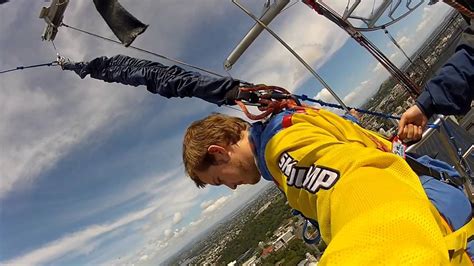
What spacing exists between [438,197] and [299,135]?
851 mm

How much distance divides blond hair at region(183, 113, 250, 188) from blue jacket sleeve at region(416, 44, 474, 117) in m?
1.18

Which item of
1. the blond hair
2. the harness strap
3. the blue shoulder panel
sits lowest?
the harness strap

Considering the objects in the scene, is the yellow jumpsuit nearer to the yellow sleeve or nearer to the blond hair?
the yellow sleeve

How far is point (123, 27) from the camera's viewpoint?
19.6ft

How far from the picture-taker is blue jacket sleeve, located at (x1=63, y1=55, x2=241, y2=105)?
412 centimetres

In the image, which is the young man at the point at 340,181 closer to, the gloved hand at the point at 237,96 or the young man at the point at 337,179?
the young man at the point at 337,179

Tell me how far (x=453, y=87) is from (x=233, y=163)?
141 cm

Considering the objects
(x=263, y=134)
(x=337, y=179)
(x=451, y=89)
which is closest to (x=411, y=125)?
(x=451, y=89)

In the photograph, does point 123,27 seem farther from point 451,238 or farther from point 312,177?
point 451,238

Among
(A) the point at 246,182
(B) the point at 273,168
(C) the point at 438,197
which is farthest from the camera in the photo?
(A) the point at 246,182

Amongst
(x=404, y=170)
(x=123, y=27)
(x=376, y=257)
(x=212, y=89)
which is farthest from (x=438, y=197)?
(x=123, y=27)

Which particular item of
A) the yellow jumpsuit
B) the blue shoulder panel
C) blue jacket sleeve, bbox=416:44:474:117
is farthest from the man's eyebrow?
blue jacket sleeve, bbox=416:44:474:117

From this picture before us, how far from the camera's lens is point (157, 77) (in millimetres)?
4781

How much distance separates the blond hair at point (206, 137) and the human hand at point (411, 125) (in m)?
1.08
